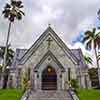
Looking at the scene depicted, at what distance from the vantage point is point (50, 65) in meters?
36.8

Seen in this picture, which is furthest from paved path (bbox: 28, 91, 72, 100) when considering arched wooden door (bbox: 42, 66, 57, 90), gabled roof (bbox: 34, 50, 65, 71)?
gabled roof (bbox: 34, 50, 65, 71)

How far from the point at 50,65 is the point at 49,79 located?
7.38 feet

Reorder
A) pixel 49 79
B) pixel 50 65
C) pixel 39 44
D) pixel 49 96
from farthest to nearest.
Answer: pixel 39 44 → pixel 49 79 → pixel 50 65 → pixel 49 96

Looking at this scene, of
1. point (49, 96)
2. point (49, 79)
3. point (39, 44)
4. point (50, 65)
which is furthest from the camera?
point (39, 44)

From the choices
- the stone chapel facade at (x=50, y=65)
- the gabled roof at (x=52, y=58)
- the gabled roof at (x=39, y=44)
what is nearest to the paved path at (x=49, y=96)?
the stone chapel facade at (x=50, y=65)

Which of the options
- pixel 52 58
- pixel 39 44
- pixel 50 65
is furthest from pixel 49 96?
pixel 39 44

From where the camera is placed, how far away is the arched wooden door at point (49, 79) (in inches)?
1435

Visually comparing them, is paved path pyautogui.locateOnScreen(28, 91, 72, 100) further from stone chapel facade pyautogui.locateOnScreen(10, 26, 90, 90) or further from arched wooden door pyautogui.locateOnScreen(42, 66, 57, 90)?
arched wooden door pyautogui.locateOnScreen(42, 66, 57, 90)

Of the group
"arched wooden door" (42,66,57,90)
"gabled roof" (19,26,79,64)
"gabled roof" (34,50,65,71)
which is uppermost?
"gabled roof" (19,26,79,64)

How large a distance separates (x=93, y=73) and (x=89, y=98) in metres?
42.5

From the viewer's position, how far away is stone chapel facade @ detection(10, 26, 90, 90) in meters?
36.4

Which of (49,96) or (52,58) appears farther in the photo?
(52,58)

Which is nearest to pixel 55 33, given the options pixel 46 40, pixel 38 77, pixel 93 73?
pixel 46 40

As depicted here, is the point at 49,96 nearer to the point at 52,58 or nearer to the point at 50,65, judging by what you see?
the point at 50,65
